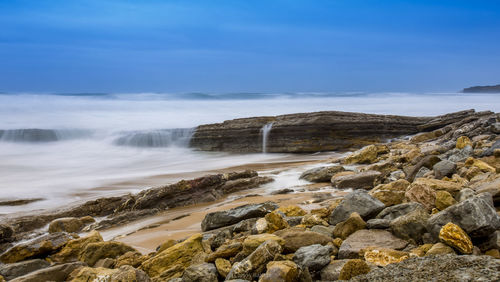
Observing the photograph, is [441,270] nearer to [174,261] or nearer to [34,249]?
[174,261]

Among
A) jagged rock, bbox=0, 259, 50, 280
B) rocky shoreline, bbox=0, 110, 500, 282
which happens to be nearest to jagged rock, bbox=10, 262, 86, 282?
rocky shoreline, bbox=0, 110, 500, 282

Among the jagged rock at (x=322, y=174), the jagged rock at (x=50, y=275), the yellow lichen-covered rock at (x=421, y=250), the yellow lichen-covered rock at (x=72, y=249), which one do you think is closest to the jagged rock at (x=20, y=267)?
the yellow lichen-covered rock at (x=72, y=249)

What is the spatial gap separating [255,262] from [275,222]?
0.99m

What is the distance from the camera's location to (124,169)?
43.5ft

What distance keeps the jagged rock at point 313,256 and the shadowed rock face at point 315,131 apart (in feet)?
42.4

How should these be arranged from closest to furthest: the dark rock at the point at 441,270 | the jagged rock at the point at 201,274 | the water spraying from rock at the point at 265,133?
the dark rock at the point at 441,270 → the jagged rock at the point at 201,274 → the water spraying from rock at the point at 265,133

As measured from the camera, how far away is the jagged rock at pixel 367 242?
9.20 feet

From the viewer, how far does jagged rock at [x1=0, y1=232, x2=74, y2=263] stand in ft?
13.5

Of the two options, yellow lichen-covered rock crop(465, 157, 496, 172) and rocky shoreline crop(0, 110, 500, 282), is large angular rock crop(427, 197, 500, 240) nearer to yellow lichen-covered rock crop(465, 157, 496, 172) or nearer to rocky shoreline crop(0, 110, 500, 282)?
rocky shoreline crop(0, 110, 500, 282)

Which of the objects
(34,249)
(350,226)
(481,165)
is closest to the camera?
(350,226)

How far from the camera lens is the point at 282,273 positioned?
239cm

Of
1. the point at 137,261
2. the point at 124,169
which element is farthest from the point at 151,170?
the point at 137,261

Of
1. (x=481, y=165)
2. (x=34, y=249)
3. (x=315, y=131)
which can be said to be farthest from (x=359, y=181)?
(x=315, y=131)

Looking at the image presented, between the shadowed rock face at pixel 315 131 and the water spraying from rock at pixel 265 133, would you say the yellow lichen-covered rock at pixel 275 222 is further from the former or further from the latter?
the water spraying from rock at pixel 265 133
